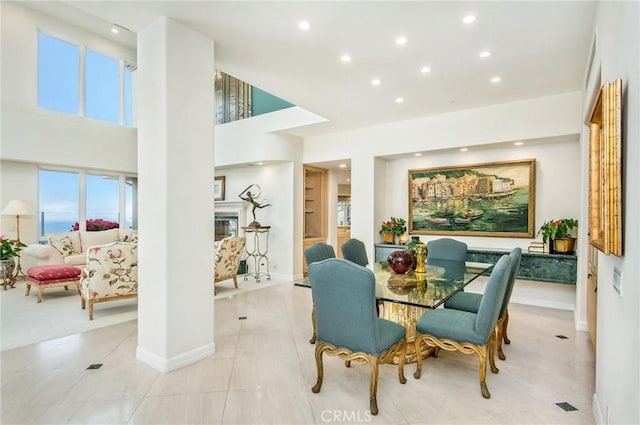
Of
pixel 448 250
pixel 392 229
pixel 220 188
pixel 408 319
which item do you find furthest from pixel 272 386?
pixel 220 188

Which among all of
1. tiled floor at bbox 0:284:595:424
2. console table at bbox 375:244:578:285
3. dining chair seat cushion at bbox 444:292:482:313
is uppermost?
console table at bbox 375:244:578:285

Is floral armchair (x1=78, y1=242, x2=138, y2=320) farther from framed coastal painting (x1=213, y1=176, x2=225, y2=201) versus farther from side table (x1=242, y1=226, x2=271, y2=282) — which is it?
framed coastal painting (x1=213, y1=176, x2=225, y2=201)

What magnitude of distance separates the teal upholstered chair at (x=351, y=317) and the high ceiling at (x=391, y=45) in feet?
6.75

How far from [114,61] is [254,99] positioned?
4.50m

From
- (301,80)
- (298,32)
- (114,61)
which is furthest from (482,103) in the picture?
(114,61)

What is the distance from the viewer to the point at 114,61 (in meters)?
8.34

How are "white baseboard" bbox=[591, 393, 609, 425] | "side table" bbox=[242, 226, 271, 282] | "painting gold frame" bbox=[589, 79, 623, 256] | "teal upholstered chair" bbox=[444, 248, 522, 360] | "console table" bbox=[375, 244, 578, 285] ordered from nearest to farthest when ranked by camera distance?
"painting gold frame" bbox=[589, 79, 623, 256] → "white baseboard" bbox=[591, 393, 609, 425] → "teal upholstered chair" bbox=[444, 248, 522, 360] → "console table" bbox=[375, 244, 578, 285] → "side table" bbox=[242, 226, 271, 282]

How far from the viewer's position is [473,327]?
244 centimetres

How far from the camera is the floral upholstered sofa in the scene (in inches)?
249

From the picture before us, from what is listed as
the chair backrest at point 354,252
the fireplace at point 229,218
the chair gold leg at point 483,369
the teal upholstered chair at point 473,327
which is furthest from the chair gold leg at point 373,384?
the fireplace at point 229,218

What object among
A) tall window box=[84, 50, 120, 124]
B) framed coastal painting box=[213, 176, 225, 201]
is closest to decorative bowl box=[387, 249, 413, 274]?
framed coastal painting box=[213, 176, 225, 201]

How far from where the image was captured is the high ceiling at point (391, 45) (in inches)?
103

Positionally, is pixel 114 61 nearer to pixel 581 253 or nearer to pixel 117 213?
pixel 117 213

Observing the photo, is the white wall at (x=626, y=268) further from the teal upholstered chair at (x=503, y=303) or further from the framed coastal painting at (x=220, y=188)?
the framed coastal painting at (x=220, y=188)
